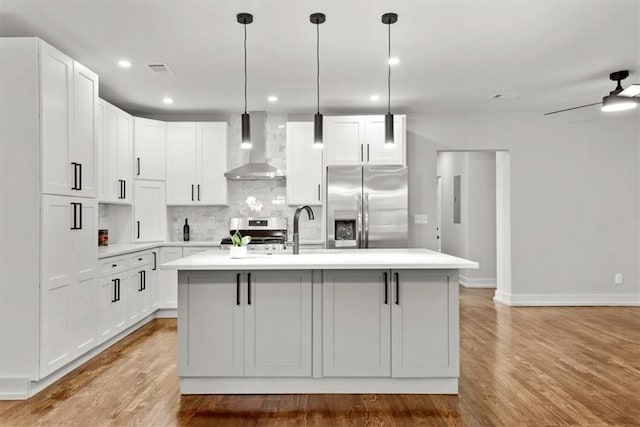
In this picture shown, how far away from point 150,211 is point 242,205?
1189 mm

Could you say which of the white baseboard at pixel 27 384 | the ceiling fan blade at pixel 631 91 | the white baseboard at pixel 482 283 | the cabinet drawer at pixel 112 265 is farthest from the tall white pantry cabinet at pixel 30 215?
the white baseboard at pixel 482 283

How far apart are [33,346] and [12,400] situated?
1.20 feet

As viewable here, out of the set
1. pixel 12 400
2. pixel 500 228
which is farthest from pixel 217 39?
pixel 500 228

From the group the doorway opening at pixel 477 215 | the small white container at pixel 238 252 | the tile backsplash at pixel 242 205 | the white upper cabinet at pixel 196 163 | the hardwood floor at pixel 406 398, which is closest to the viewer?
the hardwood floor at pixel 406 398

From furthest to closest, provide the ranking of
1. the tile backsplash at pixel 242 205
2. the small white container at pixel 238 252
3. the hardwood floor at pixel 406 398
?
the tile backsplash at pixel 242 205, the small white container at pixel 238 252, the hardwood floor at pixel 406 398

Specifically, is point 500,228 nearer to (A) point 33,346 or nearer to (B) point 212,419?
(B) point 212,419

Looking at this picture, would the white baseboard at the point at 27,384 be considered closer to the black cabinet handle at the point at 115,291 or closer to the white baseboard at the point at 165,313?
the black cabinet handle at the point at 115,291

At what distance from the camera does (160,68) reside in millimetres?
4148

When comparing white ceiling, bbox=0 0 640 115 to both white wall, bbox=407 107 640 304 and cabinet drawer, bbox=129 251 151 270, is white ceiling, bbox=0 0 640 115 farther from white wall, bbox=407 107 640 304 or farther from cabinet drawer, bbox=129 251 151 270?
cabinet drawer, bbox=129 251 151 270

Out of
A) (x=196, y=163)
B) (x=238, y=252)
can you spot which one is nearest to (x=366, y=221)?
(x=196, y=163)

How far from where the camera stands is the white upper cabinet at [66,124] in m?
3.08

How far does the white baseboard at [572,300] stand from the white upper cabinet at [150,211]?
4.89 m

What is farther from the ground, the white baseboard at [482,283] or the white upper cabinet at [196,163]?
the white upper cabinet at [196,163]

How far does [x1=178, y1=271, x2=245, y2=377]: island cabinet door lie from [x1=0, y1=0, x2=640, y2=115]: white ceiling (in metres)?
1.89
